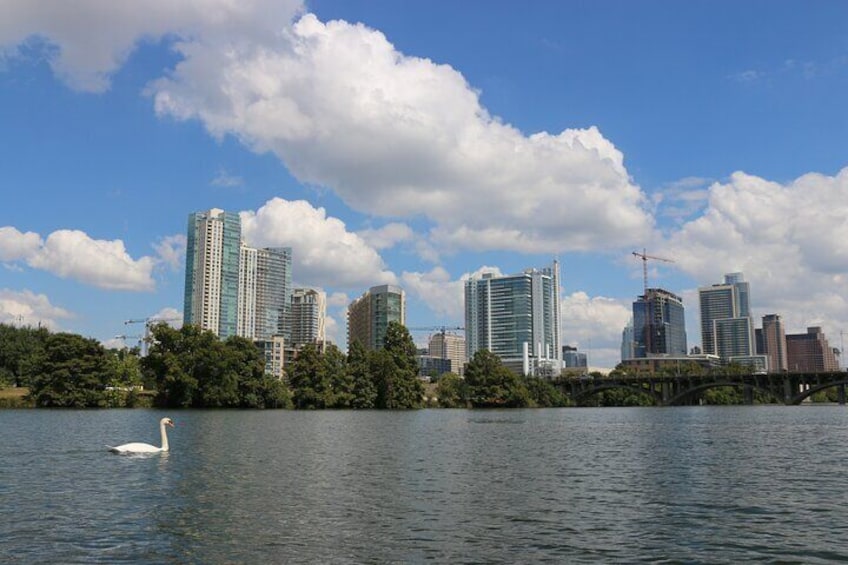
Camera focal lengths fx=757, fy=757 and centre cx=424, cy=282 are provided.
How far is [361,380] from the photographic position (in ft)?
586

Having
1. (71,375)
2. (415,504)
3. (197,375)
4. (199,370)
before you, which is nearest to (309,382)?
(199,370)

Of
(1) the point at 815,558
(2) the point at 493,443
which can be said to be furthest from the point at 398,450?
(1) the point at 815,558

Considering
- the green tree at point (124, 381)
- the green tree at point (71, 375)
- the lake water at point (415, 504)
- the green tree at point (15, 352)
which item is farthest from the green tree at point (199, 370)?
the lake water at point (415, 504)

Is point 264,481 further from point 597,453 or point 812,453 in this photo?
point 812,453

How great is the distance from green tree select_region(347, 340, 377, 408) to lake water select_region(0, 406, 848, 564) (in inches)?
4499

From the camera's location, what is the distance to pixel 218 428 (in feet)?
282

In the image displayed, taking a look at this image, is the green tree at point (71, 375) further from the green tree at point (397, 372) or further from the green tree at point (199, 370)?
the green tree at point (397, 372)

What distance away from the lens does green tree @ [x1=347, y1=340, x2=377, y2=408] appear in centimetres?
17750

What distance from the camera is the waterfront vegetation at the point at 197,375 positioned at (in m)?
146

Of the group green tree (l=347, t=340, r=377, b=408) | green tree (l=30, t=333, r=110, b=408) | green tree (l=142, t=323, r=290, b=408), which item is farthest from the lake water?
green tree (l=347, t=340, r=377, b=408)

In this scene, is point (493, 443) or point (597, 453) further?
point (493, 443)

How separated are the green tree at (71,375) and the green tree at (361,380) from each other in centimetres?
5424

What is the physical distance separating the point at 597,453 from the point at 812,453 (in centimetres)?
1731

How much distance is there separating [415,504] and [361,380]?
146151 mm
